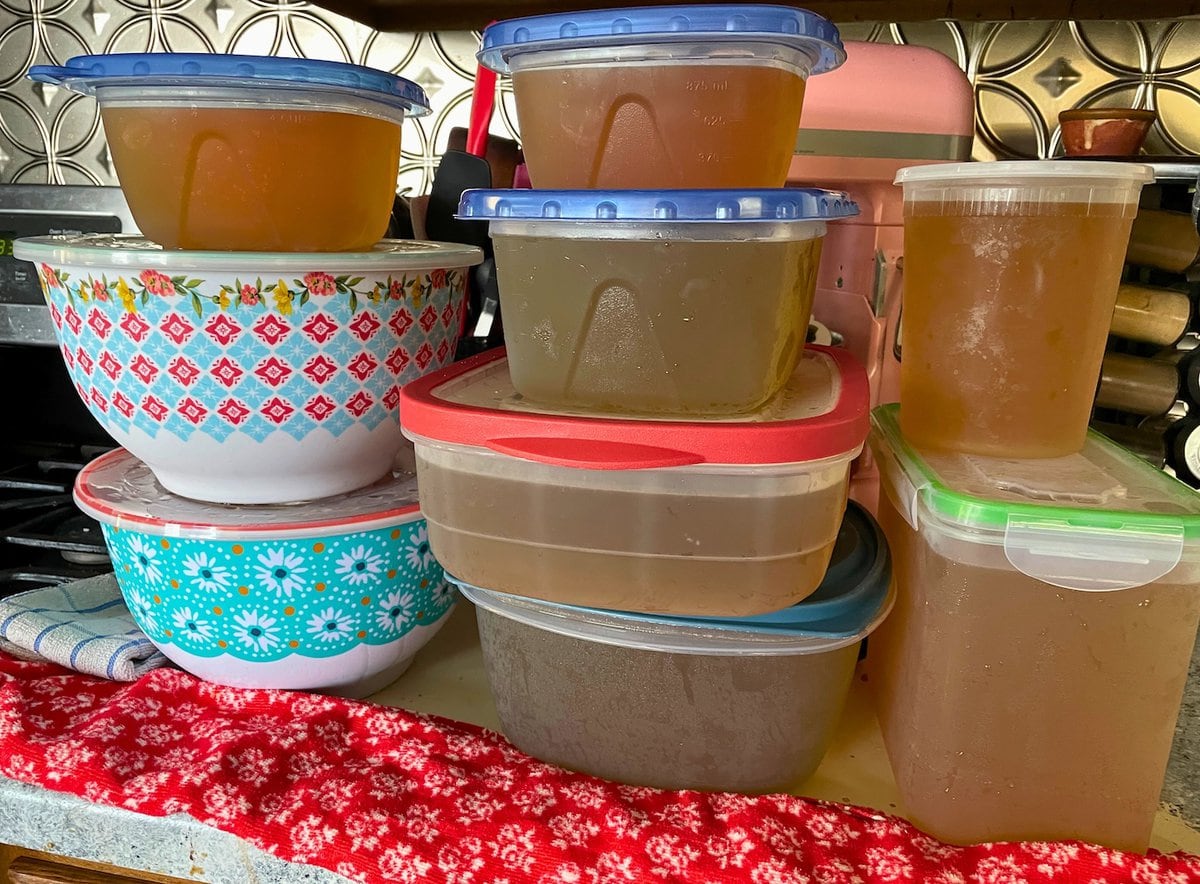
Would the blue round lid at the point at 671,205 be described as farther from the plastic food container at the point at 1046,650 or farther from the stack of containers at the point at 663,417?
the plastic food container at the point at 1046,650

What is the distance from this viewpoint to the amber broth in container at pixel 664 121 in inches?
19.3

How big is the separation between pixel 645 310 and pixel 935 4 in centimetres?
64

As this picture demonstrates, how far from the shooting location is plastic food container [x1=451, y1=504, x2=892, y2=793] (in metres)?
0.52

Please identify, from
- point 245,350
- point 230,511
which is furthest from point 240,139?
point 230,511

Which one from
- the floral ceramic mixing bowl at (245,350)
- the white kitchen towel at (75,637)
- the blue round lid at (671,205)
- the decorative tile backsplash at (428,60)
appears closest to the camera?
the blue round lid at (671,205)

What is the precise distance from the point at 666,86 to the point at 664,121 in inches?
0.7

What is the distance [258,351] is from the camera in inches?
22.3

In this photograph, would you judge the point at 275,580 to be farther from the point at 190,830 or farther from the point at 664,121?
the point at 664,121

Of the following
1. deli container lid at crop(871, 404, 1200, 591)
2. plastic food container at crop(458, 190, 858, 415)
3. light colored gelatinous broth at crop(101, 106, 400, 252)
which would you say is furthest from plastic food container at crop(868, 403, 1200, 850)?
light colored gelatinous broth at crop(101, 106, 400, 252)

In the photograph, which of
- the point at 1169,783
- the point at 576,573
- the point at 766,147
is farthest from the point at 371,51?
the point at 1169,783

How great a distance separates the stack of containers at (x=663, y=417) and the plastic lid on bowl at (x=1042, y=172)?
Answer: 0.28ft

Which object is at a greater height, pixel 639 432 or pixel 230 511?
pixel 639 432

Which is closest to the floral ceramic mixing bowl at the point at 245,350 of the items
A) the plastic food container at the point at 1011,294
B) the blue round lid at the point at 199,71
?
the blue round lid at the point at 199,71

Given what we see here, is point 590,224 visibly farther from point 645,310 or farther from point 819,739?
point 819,739
